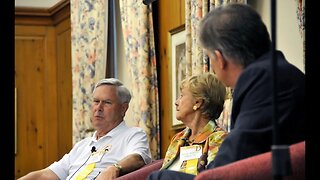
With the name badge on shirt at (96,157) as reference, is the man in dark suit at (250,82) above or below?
above

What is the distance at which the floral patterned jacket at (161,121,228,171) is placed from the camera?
11.3 feet

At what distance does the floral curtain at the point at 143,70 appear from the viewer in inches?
236

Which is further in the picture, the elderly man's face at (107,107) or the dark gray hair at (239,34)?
the elderly man's face at (107,107)

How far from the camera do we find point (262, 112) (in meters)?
2.47

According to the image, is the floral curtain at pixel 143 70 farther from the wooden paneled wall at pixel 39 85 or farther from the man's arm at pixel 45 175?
the wooden paneled wall at pixel 39 85

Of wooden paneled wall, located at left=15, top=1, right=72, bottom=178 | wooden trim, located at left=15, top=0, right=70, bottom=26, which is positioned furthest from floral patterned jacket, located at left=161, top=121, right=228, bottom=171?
wooden trim, located at left=15, top=0, right=70, bottom=26

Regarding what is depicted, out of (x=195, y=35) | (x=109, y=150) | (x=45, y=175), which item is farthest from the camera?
(x=195, y=35)

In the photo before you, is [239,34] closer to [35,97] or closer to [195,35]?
[195,35]

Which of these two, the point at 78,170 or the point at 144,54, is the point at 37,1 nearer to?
the point at 144,54

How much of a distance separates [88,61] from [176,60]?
1402 mm

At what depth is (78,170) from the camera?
4602 millimetres

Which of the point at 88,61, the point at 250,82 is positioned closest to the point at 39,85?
the point at 88,61

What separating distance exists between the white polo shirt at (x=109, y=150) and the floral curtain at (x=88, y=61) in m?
2.01

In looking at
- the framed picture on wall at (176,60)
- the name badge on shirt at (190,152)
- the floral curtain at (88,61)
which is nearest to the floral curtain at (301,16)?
the name badge on shirt at (190,152)
